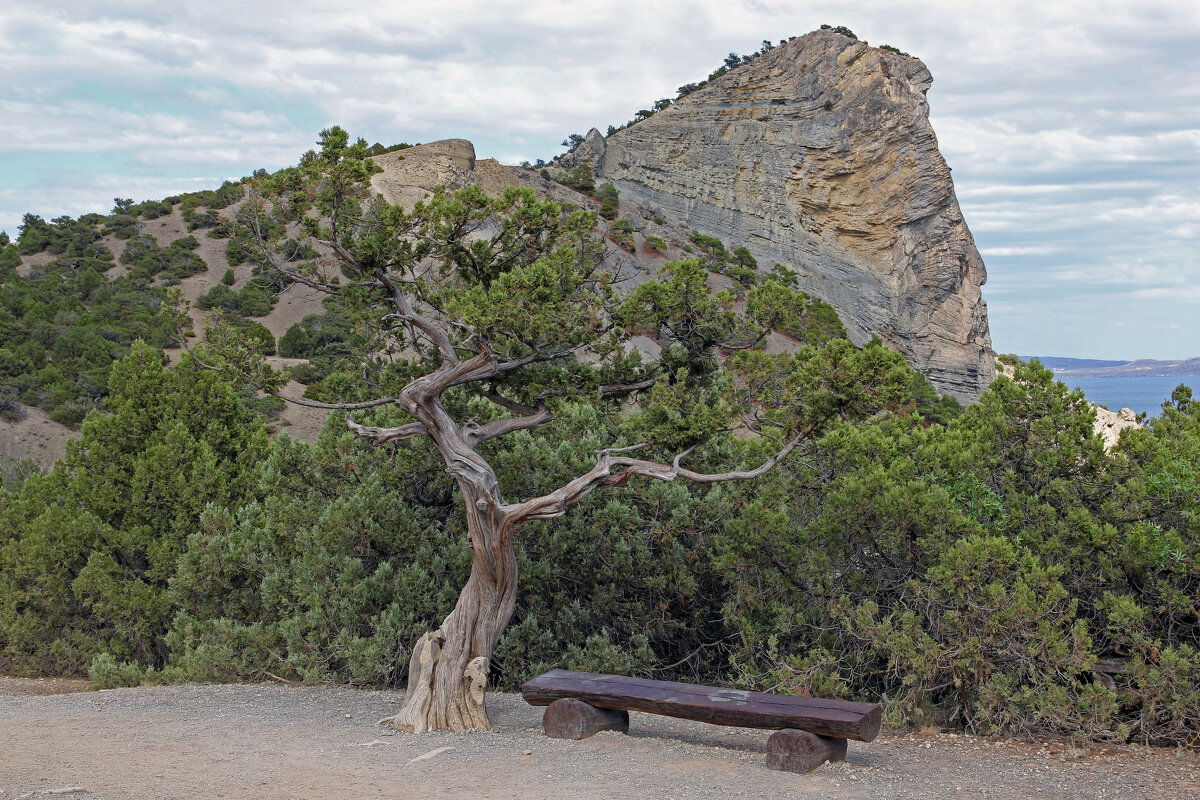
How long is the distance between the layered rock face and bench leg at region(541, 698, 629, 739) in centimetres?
3933

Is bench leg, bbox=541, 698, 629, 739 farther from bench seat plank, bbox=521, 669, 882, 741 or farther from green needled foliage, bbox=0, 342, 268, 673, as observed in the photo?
green needled foliage, bbox=0, 342, 268, 673

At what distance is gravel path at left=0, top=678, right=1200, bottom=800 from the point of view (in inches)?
203

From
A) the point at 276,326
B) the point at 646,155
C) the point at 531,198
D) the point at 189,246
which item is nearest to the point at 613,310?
the point at 531,198

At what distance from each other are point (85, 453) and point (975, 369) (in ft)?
135

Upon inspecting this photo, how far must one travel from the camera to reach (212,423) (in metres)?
11.3

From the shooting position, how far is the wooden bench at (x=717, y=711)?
551cm

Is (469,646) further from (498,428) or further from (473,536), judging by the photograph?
(498,428)

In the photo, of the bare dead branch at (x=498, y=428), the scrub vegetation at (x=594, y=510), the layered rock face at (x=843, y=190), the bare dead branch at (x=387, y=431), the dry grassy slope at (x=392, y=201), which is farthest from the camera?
the layered rock face at (x=843, y=190)

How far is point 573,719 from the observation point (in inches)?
245

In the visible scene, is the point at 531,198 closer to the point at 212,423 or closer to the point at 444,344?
the point at 444,344

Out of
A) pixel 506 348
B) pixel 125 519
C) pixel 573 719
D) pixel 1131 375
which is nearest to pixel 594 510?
pixel 506 348

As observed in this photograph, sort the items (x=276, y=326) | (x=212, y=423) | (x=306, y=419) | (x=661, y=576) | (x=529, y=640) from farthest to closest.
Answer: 1. (x=276, y=326)
2. (x=306, y=419)
3. (x=212, y=423)
4. (x=661, y=576)
5. (x=529, y=640)

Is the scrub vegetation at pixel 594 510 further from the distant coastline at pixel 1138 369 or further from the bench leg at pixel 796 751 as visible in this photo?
the distant coastline at pixel 1138 369

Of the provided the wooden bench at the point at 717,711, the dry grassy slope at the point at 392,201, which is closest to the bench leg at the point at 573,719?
the wooden bench at the point at 717,711
